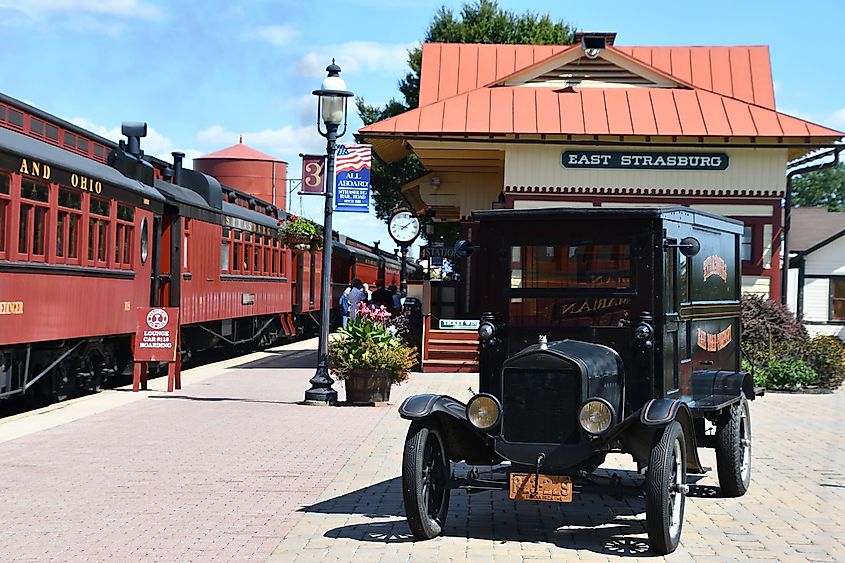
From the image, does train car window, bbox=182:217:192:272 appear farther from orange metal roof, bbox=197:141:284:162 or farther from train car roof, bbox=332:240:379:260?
orange metal roof, bbox=197:141:284:162

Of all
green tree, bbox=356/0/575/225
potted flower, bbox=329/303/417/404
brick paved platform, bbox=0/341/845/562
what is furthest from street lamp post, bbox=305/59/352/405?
green tree, bbox=356/0/575/225

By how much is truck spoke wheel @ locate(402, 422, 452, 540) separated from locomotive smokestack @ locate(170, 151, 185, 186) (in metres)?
15.9

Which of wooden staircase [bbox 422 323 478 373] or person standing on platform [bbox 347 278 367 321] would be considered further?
person standing on platform [bbox 347 278 367 321]

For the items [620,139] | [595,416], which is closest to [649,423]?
[595,416]

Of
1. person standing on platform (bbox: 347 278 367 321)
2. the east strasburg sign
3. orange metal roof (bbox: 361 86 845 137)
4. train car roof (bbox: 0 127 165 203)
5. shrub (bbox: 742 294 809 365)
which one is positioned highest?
orange metal roof (bbox: 361 86 845 137)

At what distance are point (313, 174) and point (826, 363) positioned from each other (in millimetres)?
9160

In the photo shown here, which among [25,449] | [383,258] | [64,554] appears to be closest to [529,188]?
[25,449]

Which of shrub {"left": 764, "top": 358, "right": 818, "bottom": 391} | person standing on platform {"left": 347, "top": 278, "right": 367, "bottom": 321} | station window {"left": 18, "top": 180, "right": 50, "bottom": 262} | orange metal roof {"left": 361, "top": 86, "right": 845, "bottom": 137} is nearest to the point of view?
station window {"left": 18, "top": 180, "right": 50, "bottom": 262}

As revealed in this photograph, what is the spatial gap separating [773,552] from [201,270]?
1590cm

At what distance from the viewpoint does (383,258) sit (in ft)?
192

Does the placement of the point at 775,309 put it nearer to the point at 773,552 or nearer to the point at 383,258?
the point at 773,552

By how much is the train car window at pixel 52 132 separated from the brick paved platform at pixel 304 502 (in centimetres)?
354

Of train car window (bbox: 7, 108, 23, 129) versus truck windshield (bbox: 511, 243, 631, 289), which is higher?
train car window (bbox: 7, 108, 23, 129)

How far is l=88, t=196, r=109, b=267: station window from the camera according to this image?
16234 mm
